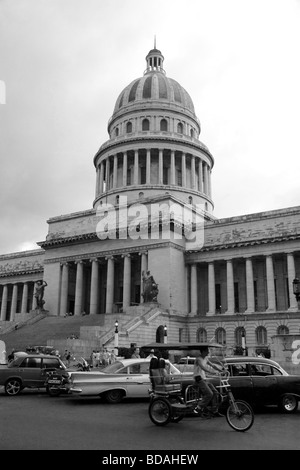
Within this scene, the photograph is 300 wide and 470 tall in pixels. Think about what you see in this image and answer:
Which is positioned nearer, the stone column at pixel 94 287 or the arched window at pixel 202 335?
the arched window at pixel 202 335

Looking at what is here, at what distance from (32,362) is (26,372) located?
1.87 ft

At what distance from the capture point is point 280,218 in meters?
50.5

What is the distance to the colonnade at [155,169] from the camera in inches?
2677

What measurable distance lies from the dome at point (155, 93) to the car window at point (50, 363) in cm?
5946

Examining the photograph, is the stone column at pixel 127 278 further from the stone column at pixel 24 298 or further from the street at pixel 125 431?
the street at pixel 125 431

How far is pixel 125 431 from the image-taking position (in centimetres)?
1110

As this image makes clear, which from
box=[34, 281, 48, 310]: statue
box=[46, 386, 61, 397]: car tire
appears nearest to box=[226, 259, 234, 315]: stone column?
box=[34, 281, 48, 310]: statue

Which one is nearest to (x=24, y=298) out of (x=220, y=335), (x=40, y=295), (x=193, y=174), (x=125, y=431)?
(x=40, y=295)

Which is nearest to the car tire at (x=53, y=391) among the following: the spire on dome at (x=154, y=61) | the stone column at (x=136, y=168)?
the stone column at (x=136, y=168)

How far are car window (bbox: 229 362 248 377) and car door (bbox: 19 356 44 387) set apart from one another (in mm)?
9603

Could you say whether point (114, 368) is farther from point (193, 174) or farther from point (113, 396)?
point (193, 174)

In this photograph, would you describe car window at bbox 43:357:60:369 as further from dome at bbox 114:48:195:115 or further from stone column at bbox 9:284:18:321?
dome at bbox 114:48:195:115
